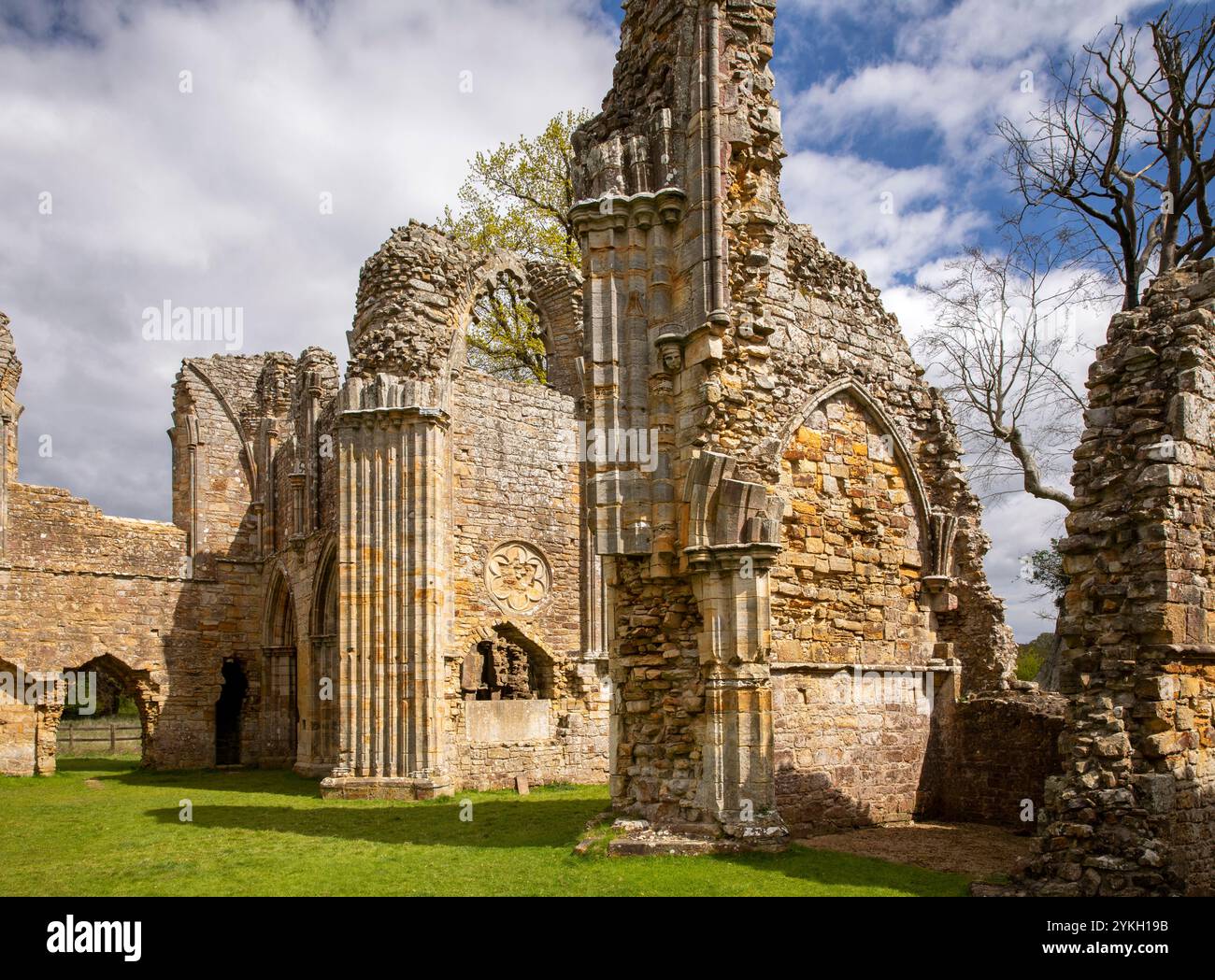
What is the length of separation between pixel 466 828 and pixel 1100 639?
7094 millimetres

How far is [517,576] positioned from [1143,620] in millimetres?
11758

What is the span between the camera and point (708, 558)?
392 inches

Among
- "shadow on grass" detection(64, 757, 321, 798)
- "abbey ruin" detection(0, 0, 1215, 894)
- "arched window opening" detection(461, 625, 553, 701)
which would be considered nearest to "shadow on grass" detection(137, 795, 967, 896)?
"abbey ruin" detection(0, 0, 1215, 894)

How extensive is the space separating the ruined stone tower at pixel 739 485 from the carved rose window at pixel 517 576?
734 centimetres

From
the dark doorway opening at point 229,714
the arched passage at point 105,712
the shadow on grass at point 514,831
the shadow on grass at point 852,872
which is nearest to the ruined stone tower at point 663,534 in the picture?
the shadow on grass at point 852,872

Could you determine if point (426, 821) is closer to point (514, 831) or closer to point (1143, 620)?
point (514, 831)

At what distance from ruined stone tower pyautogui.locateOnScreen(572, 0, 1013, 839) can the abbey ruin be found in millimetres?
37

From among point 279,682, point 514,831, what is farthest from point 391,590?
point 279,682

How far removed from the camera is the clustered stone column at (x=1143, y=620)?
7.55 m

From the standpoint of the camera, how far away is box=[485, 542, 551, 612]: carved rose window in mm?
18172

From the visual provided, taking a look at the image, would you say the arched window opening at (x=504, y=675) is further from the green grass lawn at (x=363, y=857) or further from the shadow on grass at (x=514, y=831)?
the shadow on grass at (x=514, y=831)

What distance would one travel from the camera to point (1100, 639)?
27.9ft

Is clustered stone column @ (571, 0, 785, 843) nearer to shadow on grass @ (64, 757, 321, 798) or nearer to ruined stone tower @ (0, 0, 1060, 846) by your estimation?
ruined stone tower @ (0, 0, 1060, 846)
